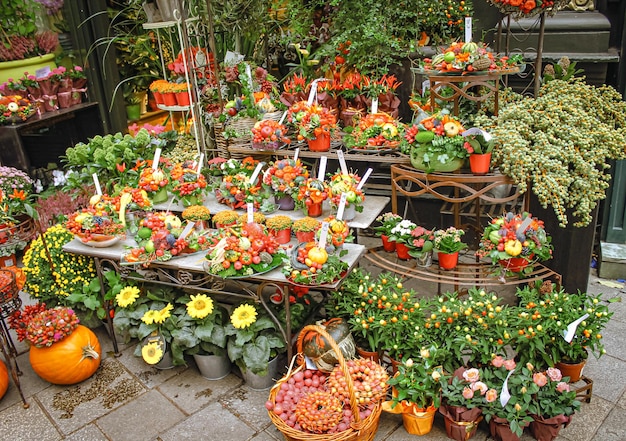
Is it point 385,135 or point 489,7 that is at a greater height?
point 489,7

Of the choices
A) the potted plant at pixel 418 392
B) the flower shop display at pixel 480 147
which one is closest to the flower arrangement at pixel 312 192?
the flower shop display at pixel 480 147

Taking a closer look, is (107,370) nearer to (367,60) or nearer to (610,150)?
(367,60)

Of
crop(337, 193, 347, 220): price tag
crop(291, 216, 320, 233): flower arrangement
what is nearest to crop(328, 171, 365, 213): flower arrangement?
crop(337, 193, 347, 220): price tag

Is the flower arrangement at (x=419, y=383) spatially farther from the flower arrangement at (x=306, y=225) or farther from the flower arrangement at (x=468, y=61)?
the flower arrangement at (x=468, y=61)

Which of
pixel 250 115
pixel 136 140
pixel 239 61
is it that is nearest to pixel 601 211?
pixel 250 115

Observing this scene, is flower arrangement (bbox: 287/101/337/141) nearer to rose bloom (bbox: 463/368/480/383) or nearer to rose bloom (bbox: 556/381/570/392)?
rose bloom (bbox: 463/368/480/383)

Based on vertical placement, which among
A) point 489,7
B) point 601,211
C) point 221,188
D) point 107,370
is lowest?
point 107,370

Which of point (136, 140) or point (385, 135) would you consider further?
point (136, 140)

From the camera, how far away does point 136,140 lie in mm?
5461

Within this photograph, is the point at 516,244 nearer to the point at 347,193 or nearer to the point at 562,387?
the point at 562,387

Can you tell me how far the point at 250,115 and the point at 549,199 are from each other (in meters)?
2.68

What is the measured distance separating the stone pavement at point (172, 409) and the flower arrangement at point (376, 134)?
213 centimetres

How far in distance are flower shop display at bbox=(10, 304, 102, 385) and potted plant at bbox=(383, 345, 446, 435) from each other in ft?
7.22

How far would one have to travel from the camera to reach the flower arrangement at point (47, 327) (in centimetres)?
411
